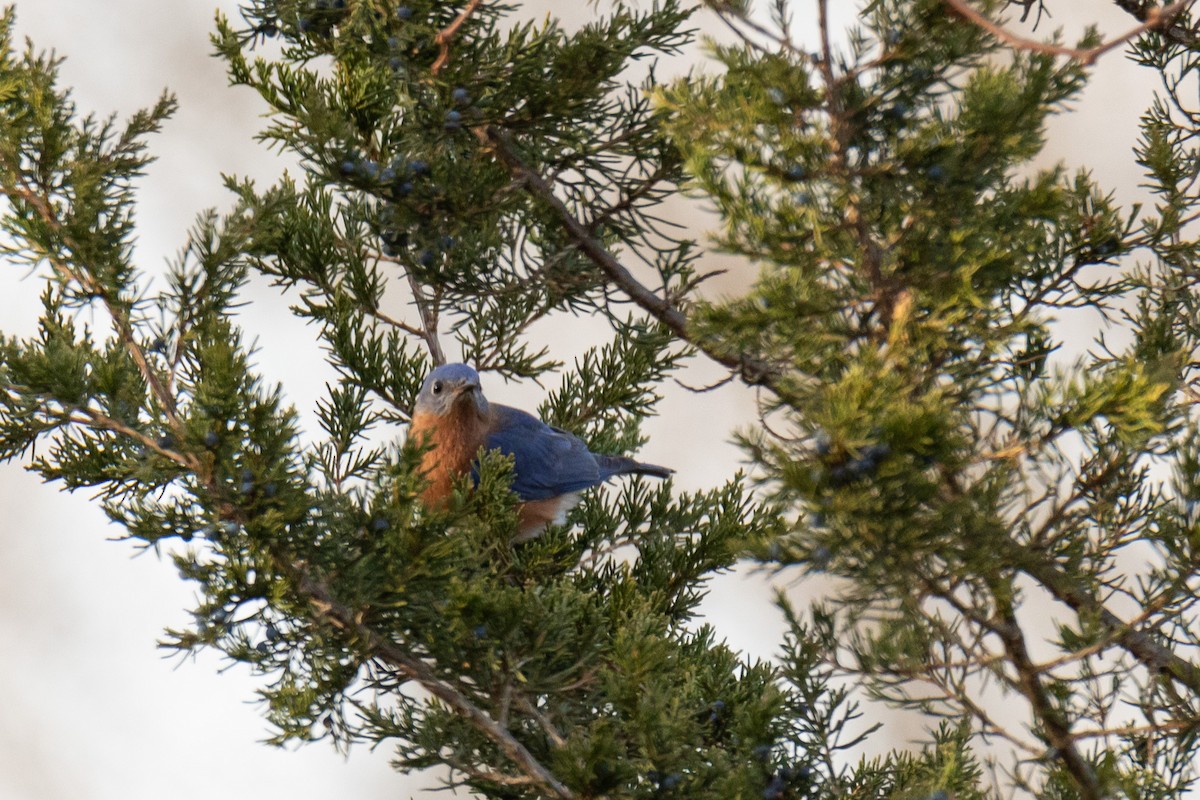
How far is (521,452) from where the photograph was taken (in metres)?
2.30

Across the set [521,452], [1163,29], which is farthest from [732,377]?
[521,452]

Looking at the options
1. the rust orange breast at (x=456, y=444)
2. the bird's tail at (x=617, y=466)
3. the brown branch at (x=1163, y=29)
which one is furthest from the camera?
the bird's tail at (x=617, y=466)

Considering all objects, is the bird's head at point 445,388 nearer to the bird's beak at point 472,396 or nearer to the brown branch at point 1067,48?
the bird's beak at point 472,396

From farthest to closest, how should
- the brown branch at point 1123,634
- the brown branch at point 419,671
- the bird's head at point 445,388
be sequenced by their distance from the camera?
the bird's head at point 445,388 → the brown branch at point 419,671 → the brown branch at point 1123,634

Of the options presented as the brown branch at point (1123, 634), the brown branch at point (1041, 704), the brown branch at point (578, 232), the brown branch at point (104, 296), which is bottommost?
the brown branch at point (1041, 704)

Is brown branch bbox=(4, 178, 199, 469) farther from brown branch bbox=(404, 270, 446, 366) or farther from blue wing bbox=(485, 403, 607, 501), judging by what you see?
blue wing bbox=(485, 403, 607, 501)

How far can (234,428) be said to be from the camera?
109cm

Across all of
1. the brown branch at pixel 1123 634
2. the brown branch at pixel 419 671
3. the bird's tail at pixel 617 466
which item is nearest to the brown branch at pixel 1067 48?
the brown branch at pixel 1123 634

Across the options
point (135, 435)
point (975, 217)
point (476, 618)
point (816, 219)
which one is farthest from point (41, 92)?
point (975, 217)

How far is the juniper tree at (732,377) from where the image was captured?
0.96 metres

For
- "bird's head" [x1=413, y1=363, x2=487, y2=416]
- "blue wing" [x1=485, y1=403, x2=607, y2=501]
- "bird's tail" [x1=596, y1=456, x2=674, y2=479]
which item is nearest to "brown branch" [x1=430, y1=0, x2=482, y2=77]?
"bird's head" [x1=413, y1=363, x2=487, y2=416]

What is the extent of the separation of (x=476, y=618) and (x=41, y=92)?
2.44 feet

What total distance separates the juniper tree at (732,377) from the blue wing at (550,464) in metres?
0.49

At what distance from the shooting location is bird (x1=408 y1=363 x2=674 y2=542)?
2.06 meters
